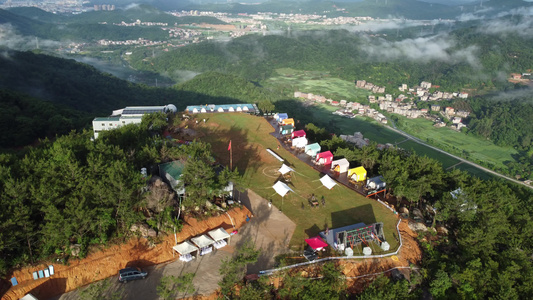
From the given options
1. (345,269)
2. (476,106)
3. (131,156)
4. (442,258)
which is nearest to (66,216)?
(131,156)

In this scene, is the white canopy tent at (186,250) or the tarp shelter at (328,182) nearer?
the white canopy tent at (186,250)

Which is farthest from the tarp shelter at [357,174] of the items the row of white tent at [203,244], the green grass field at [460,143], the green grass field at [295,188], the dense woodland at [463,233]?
the green grass field at [460,143]

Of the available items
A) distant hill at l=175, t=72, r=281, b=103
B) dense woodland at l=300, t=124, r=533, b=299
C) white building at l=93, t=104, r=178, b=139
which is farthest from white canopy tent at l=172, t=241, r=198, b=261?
distant hill at l=175, t=72, r=281, b=103

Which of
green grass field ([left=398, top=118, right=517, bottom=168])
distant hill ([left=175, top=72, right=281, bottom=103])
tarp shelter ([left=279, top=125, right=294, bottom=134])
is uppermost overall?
tarp shelter ([left=279, top=125, right=294, bottom=134])

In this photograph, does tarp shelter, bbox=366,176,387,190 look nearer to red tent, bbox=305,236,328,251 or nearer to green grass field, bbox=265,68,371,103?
red tent, bbox=305,236,328,251

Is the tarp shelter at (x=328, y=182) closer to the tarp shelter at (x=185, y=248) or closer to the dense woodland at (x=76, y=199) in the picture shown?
the dense woodland at (x=76, y=199)

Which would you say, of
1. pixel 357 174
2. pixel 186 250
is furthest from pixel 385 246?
pixel 186 250

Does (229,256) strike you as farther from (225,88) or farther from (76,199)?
(225,88)
